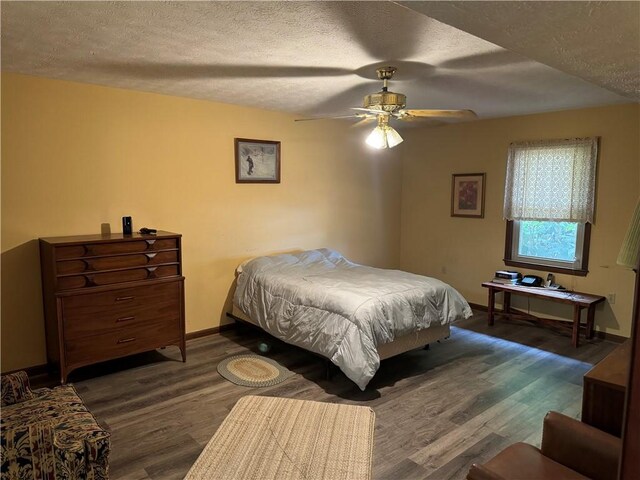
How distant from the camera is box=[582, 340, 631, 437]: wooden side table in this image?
1.70m

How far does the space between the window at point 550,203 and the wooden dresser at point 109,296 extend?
12.7ft

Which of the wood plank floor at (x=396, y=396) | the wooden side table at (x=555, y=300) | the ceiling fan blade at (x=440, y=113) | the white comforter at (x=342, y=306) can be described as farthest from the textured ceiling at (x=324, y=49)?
the wood plank floor at (x=396, y=396)

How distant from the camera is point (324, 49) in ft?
8.71

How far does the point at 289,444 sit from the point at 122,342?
2.05m

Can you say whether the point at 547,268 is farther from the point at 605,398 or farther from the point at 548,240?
the point at 605,398

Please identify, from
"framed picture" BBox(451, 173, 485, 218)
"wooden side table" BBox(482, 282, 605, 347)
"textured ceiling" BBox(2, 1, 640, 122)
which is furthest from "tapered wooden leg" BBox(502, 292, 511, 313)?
"textured ceiling" BBox(2, 1, 640, 122)

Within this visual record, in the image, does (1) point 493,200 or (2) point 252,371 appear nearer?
(2) point 252,371

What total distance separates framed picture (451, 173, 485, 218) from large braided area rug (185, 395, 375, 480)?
385 centimetres

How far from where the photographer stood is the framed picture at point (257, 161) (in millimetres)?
4602

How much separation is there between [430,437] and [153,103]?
3649 millimetres

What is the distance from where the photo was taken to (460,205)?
18.4 feet

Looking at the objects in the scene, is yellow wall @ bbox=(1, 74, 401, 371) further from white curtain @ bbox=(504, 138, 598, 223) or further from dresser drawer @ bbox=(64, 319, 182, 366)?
white curtain @ bbox=(504, 138, 598, 223)

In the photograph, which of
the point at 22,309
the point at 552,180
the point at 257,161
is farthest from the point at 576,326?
the point at 22,309

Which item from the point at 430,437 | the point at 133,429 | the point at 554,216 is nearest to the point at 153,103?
the point at 133,429
